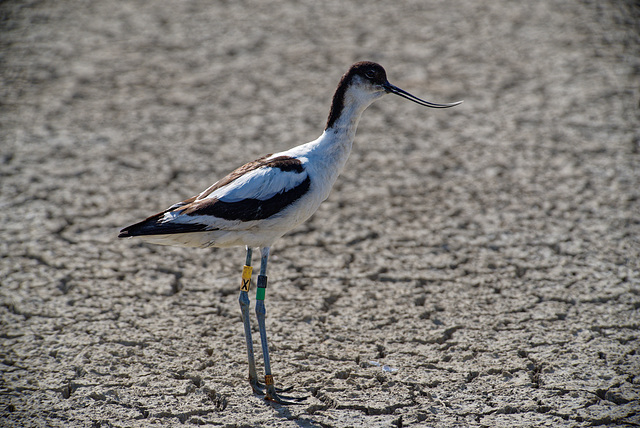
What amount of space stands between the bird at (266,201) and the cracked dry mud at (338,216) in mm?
652

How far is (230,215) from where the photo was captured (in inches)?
133

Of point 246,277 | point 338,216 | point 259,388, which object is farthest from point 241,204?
point 338,216

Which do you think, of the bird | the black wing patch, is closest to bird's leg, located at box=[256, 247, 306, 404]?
the bird

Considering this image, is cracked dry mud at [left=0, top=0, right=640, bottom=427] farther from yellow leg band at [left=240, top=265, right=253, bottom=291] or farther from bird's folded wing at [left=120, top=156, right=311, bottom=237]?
bird's folded wing at [left=120, top=156, right=311, bottom=237]

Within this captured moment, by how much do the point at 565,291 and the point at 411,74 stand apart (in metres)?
3.63

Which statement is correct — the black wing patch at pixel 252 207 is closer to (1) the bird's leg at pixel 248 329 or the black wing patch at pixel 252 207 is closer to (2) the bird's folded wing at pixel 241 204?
(2) the bird's folded wing at pixel 241 204

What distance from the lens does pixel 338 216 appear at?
523 cm

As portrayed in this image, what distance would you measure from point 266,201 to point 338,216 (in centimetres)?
189

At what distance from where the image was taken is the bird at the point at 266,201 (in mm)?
3395

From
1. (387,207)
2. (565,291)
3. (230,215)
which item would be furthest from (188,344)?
(565,291)

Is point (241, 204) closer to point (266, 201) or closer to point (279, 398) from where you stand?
point (266, 201)

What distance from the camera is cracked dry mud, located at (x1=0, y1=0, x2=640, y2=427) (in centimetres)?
354

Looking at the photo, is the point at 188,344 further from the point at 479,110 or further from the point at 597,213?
the point at 479,110

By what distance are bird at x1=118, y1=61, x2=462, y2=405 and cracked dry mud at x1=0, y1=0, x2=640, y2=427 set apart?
0.65 m
